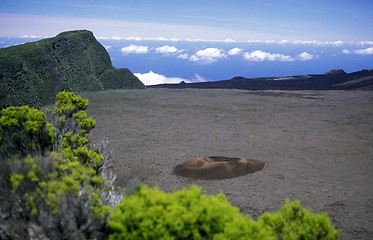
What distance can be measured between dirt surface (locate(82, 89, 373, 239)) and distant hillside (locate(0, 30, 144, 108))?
19871 mm

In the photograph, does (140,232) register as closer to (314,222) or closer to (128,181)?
(314,222)

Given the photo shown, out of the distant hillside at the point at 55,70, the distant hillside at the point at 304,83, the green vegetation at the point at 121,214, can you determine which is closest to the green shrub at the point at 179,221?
the green vegetation at the point at 121,214

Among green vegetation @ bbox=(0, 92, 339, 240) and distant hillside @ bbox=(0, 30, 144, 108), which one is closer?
green vegetation @ bbox=(0, 92, 339, 240)

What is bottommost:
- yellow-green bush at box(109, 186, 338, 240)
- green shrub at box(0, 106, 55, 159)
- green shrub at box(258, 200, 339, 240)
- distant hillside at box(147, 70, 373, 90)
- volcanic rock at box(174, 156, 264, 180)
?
volcanic rock at box(174, 156, 264, 180)

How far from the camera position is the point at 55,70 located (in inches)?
2418

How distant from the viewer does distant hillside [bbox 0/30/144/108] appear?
5066 centimetres

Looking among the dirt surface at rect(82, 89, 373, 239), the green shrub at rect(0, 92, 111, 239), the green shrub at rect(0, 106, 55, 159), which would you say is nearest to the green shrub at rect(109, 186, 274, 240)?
the green shrub at rect(0, 92, 111, 239)

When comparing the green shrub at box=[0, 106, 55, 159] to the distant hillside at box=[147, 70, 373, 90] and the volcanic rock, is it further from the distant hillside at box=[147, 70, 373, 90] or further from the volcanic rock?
the distant hillside at box=[147, 70, 373, 90]

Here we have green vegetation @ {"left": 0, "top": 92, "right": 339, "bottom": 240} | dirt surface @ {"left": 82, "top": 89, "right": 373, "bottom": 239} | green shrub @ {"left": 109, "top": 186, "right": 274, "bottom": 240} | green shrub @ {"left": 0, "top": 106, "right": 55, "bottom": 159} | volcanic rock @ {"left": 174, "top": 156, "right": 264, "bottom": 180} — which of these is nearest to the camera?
green shrub @ {"left": 109, "top": 186, "right": 274, "bottom": 240}

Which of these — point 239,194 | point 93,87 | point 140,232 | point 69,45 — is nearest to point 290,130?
point 239,194

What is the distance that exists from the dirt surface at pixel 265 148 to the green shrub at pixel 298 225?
511 centimetres

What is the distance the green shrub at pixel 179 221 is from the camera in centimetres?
510

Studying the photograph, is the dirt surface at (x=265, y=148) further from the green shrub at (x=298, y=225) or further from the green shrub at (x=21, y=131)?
the green shrub at (x=298, y=225)

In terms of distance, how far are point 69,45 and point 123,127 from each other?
173 feet
